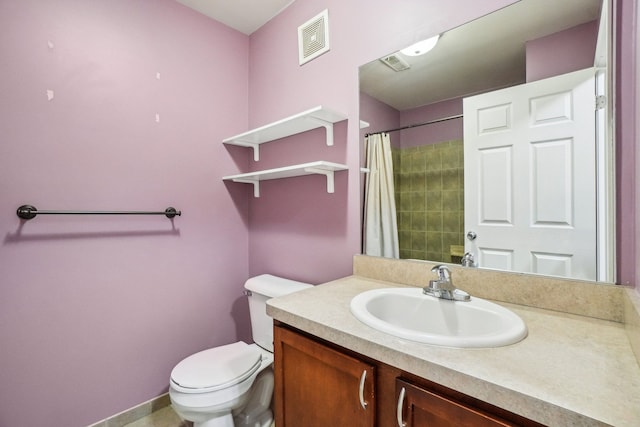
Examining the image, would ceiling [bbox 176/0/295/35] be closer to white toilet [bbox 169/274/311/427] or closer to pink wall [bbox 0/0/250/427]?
pink wall [bbox 0/0/250/427]

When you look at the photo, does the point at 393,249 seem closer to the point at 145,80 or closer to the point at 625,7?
the point at 625,7

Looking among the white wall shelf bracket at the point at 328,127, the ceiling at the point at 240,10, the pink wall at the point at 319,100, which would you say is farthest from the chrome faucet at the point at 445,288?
the ceiling at the point at 240,10

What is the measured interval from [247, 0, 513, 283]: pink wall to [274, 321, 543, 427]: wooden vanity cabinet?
64 cm

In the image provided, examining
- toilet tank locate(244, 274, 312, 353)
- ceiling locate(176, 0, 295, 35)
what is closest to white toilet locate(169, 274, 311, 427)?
toilet tank locate(244, 274, 312, 353)

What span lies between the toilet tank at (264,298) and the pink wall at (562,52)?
4.49 feet

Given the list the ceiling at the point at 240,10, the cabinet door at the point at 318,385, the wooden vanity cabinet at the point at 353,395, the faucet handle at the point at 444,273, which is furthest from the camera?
the ceiling at the point at 240,10

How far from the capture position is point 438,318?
3.22ft

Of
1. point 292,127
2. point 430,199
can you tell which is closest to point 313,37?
point 292,127

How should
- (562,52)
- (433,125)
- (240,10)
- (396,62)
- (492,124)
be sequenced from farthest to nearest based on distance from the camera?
1. (240,10)
2. (396,62)
3. (433,125)
4. (492,124)
5. (562,52)

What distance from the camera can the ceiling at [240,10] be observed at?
5.65 ft

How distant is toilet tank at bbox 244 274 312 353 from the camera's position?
157cm

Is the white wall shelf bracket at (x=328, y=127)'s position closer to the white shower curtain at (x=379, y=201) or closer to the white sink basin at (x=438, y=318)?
the white shower curtain at (x=379, y=201)

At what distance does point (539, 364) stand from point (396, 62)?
4.09 ft

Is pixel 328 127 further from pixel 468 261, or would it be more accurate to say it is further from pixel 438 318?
pixel 438 318
